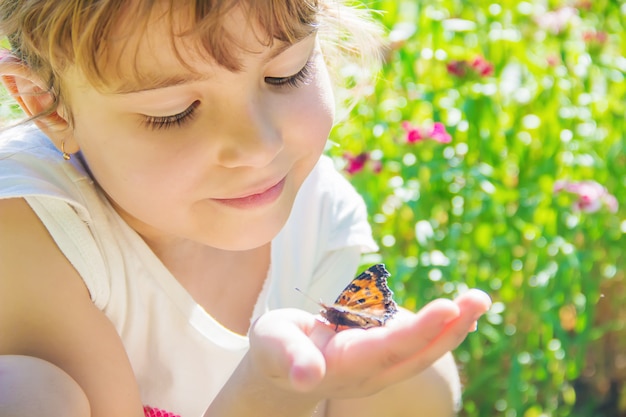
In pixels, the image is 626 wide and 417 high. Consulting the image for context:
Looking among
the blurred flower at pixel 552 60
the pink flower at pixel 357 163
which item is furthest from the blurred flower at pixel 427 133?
the blurred flower at pixel 552 60

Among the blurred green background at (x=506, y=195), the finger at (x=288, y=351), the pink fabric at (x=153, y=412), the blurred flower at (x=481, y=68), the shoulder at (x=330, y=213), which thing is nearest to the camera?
the finger at (x=288, y=351)

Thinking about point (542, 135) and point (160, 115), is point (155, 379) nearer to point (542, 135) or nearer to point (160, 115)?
point (160, 115)

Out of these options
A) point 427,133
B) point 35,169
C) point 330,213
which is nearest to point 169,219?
point 35,169

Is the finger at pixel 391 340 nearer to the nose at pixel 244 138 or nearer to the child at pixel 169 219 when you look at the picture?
the child at pixel 169 219

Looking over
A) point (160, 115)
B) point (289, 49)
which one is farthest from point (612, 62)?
point (160, 115)

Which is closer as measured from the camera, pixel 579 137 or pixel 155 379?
pixel 155 379

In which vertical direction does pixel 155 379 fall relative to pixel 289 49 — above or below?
below

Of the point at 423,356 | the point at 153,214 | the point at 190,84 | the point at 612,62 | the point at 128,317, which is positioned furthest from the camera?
the point at 612,62
